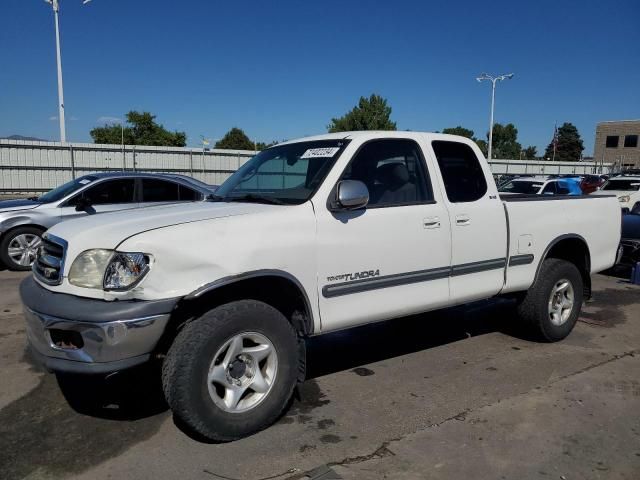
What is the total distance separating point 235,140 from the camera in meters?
80.7

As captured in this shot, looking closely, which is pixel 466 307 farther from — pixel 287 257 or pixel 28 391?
pixel 28 391

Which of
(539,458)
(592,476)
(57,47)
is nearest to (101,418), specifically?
(539,458)

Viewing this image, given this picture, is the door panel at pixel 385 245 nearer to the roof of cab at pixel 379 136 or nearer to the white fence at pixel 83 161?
the roof of cab at pixel 379 136

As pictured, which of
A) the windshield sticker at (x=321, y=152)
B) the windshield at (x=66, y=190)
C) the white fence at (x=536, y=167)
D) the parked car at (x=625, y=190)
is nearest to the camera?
the windshield sticker at (x=321, y=152)

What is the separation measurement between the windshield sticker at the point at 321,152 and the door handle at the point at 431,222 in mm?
861

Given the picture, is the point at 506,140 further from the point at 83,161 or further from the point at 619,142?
the point at 83,161

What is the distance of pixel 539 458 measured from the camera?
3135mm

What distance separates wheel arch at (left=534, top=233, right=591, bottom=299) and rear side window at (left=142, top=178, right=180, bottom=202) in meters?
6.12

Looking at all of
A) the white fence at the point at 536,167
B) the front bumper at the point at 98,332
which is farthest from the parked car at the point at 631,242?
the white fence at the point at 536,167

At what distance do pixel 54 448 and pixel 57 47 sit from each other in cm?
2482

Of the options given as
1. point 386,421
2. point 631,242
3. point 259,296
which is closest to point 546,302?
point 386,421

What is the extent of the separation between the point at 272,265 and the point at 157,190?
20.2 ft

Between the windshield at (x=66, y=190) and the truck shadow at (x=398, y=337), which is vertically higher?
the windshield at (x=66, y=190)

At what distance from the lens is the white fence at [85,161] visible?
19.4 meters
